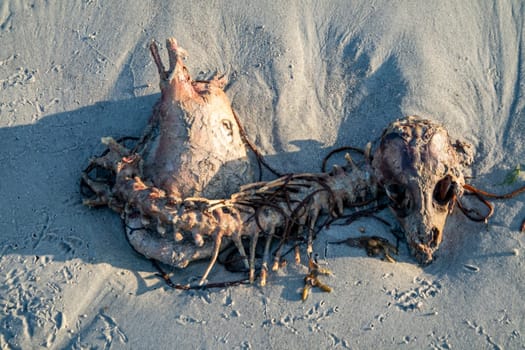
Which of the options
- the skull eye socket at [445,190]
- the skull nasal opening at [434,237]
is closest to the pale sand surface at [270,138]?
the skull nasal opening at [434,237]

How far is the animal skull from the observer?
3.96 m

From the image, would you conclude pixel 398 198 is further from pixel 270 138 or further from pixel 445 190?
pixel 270 138

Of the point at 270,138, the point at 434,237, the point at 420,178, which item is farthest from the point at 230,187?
the point at 434,237

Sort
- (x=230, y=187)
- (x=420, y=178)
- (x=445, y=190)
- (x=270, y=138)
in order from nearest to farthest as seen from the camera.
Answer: (x=420, y=178), (x=445, y=190), (x=230, y=187), (x=270, y=138)

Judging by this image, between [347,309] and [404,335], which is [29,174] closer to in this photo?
[347,309]

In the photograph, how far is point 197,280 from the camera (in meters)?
4.14

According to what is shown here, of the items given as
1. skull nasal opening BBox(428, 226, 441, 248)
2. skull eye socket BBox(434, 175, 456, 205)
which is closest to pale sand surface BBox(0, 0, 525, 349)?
skull nasal opening BBox(428, 226, 441, 248)

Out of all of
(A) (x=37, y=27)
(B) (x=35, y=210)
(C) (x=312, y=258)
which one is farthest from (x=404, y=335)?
(A) (x=37, y=27)

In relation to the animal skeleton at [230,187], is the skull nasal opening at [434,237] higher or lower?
lower

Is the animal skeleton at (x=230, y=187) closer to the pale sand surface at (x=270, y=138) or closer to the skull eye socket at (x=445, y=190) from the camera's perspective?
the skull eye socket at (x=445, y=190)

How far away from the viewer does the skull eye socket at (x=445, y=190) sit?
405 cm

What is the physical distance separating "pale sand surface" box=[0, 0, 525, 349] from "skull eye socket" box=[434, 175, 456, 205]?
0.29m

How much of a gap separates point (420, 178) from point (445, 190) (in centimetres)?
28

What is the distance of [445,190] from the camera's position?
409 cm
